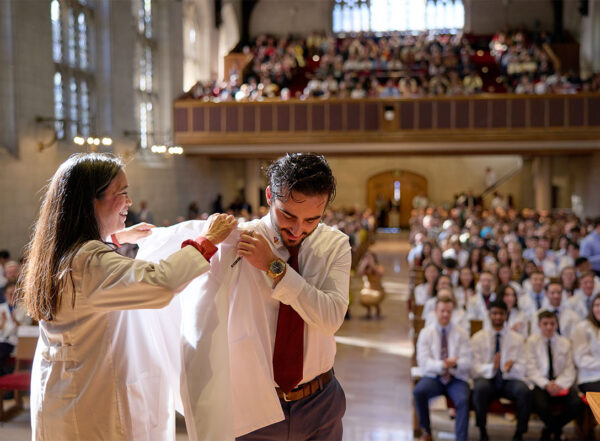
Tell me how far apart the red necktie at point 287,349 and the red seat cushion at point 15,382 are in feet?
14.5

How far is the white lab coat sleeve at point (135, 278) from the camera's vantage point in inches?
77.9

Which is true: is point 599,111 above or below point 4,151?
above

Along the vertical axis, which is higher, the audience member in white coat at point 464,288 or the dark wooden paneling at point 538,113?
the dark wooden paneling at point 538,113

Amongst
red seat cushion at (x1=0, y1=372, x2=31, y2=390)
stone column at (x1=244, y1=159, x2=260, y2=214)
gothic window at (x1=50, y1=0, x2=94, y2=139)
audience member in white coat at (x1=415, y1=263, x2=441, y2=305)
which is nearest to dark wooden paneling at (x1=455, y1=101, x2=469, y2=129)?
stone column at (x1=244, y1=159, x2=260, y2=214)

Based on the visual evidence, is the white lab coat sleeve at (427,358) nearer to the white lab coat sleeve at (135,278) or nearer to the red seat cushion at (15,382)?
the red seat cushion at (15,382)

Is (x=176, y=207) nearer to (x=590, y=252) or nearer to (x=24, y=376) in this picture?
(x=590, y=252)

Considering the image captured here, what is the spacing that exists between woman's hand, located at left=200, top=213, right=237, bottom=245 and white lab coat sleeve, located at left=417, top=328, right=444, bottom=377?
14.0 ft

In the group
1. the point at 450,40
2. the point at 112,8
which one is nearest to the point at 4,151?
the point at 112,8

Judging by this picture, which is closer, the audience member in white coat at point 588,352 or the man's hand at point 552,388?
the man's hand at point 552,388

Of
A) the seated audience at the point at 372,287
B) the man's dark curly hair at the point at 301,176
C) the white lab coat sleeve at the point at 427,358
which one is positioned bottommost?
the seated audience at the point at 372,287

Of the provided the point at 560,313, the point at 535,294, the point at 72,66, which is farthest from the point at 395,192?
the point at 560,313

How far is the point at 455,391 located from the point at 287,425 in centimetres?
388

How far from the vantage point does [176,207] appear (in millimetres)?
19312

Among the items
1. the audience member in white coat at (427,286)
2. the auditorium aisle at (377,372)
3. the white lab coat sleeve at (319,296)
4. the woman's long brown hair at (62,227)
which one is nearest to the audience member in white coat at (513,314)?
the auditorium aisle at (377,372)
